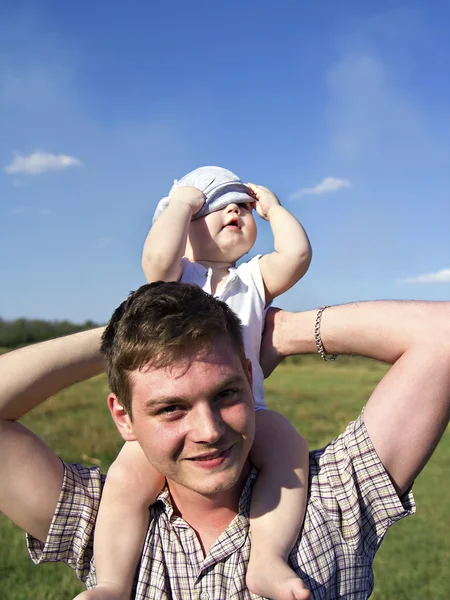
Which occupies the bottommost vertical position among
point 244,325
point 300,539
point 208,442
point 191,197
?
point 300,539

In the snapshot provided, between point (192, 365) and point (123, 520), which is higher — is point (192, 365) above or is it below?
above

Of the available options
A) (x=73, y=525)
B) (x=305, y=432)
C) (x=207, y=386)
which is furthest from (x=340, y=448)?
(x=305, y=432)

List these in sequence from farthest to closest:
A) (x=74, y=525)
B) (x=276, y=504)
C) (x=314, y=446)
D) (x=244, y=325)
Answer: (x=314, y=446) → (x=244, y=325) → (x=74, y=525) → (x=276, y=504)

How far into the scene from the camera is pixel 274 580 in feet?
6.54

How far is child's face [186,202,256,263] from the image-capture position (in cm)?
252

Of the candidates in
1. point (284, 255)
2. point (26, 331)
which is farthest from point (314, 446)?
point (26, 331)

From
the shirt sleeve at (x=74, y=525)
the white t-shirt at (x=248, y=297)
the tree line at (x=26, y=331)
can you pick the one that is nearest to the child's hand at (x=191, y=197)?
the white t-shirt at (x=248, y=297)

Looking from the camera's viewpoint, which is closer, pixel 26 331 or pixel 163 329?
pixel 163 329

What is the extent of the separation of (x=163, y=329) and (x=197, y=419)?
11.4 inches

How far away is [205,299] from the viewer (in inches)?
83.8

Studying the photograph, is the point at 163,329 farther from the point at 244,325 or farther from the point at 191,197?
the point at 191,197

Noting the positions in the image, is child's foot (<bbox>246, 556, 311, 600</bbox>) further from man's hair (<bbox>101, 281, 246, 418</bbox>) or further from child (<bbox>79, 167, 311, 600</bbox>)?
man's hair (<bbox>101, 281, 246, 418</bbox>)

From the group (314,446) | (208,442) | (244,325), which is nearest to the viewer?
(208,442)

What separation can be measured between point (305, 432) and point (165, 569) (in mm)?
13350
